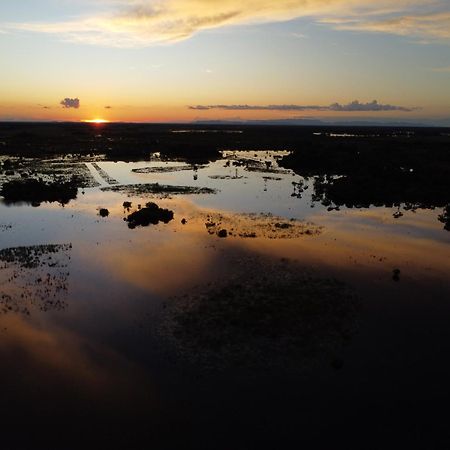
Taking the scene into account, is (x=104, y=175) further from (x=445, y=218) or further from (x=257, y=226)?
(x=445, y=218)

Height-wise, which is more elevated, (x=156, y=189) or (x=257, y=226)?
(x=156, y=189)

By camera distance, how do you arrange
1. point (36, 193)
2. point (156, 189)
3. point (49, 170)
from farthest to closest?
point (49, 170), point (156, 189), point (36, 193)

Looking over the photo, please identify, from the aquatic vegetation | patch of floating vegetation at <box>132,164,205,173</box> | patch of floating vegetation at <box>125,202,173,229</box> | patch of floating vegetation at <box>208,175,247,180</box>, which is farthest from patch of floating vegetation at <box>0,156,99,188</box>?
patch of floating vegetation at <box>125,202,173,229</box>

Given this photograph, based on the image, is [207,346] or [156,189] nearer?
[207,346]

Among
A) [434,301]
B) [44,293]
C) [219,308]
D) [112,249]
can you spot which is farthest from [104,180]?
[434,301]

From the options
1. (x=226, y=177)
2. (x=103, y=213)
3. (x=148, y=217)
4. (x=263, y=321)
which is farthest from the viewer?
(x=226, y=177)

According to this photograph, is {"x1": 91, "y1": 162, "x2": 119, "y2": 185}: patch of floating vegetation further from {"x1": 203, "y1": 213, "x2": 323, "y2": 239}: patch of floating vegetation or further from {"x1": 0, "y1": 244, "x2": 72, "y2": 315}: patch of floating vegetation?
{"x1": 0, "y1": 244, "x2": 72, "y2": 315}: patch of floating vegetation

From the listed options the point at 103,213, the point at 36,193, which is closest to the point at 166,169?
the point at 36,193
